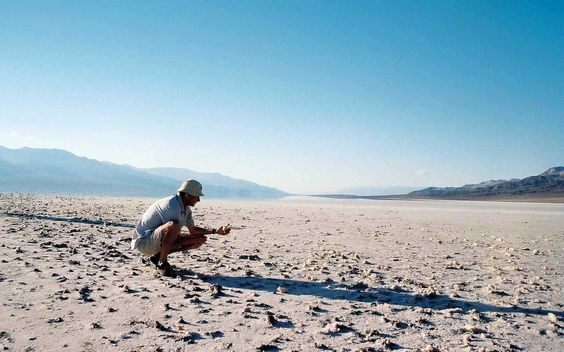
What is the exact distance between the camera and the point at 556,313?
16.6 feet

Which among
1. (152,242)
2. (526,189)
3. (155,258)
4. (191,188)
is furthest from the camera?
(526,189)

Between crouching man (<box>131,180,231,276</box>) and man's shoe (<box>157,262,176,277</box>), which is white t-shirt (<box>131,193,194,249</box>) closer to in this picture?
crouching man (<box>131,180,231,276</box>)

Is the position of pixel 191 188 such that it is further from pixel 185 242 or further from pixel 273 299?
pixel 273 299

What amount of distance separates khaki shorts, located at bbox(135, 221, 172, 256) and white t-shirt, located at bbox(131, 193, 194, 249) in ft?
0.24

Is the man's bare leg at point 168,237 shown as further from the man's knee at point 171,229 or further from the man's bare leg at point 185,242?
the man's bare leg at point 185,242

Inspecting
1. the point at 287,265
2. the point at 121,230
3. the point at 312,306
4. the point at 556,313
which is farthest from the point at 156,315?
the point at 121,230

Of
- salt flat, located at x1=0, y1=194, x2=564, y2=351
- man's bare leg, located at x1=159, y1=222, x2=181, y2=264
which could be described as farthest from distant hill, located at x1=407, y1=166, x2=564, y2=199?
man's bare leg, located at x1=159, y1=222, x2=181, y2=264

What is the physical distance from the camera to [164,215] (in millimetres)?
6465

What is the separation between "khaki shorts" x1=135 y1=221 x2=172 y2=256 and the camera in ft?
20.9

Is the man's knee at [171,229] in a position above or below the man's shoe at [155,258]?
above

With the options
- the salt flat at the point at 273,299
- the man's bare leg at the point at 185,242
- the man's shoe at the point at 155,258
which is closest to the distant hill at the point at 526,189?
the salt flat at the point at 273,299

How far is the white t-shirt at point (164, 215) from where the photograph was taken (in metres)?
6.39

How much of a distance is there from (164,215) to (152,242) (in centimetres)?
52

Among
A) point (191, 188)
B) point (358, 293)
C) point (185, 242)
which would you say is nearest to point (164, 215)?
point (185, 242)
